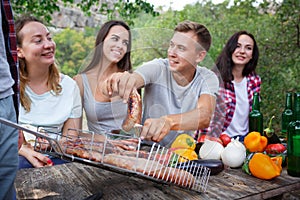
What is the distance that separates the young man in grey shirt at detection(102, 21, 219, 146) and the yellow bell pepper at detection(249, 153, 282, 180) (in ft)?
0.82

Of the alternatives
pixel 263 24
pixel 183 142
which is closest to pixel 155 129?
pixel 183 142

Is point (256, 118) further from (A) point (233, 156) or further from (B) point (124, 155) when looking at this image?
(B) point (124, 155)

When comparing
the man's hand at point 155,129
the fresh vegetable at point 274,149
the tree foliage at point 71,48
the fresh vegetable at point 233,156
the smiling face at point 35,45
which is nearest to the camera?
the man's hand at point 155,129

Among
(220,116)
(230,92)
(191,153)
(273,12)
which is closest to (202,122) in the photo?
(220,116)

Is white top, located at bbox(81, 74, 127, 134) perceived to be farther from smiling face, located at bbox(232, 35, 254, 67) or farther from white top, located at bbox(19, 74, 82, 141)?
smiling face, located at bbox(232, 35, 254, 67)

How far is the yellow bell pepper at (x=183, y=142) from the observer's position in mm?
995

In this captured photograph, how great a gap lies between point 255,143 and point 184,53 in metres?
0.66

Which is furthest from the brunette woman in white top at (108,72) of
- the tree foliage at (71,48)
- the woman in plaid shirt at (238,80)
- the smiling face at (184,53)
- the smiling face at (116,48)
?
the tree foliage at (71,48)

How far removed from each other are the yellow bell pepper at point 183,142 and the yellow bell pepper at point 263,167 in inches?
8.7

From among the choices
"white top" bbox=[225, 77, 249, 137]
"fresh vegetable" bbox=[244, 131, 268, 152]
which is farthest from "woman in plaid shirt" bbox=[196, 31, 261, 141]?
"fresh vegetable" bbox=[244, 131, 268, 152]

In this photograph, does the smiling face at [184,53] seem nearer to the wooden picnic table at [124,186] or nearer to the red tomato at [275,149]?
the wooden picnic table at [124,186]

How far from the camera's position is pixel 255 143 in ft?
4.17

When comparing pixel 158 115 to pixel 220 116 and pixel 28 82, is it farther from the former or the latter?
pixel 28 82

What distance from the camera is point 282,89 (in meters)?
3.20
